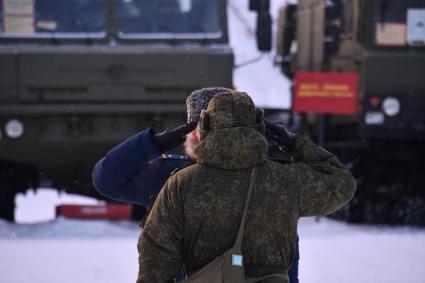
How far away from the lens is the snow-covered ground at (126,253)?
25.8 ft

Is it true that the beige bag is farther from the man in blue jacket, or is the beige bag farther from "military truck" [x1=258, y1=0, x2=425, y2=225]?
"military truck" [x1=258, y1=0, x2=425, y2=225]

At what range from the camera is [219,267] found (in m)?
3.31

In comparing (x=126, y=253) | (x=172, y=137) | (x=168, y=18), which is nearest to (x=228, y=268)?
→ (x=172, y=137)

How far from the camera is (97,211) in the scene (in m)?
10.6

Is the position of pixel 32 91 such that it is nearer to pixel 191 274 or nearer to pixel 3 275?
pixel 3 275

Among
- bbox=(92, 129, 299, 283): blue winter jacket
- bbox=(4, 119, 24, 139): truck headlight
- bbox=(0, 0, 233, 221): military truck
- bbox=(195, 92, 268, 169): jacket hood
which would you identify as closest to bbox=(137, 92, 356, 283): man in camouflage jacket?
bbox=(195, 92, 268, 169): jacket hood

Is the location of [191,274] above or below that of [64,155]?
above

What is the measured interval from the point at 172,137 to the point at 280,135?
41 centimetres

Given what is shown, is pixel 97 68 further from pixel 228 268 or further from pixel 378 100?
pixel 228 268

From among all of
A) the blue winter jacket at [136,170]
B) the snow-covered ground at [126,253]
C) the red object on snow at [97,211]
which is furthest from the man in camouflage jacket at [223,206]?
the red object on snow at [97,211]

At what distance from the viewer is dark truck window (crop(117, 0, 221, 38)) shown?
9695 mm

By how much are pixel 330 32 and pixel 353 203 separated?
1.93 meters

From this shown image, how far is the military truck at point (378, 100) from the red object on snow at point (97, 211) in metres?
2.16

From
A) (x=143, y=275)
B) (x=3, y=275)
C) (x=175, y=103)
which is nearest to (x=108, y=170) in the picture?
(x=143, y=275)
